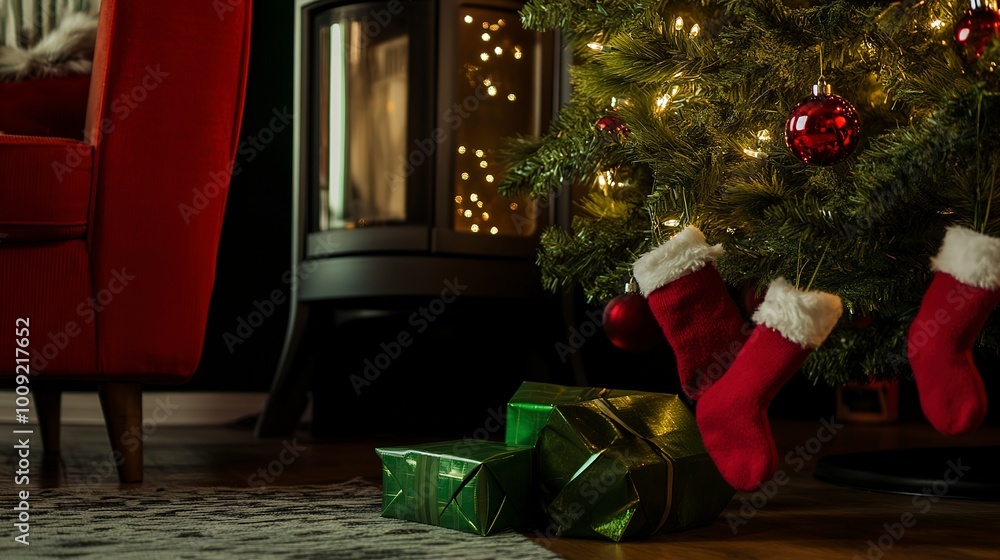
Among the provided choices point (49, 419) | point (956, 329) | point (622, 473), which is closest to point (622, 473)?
point (622, 473)

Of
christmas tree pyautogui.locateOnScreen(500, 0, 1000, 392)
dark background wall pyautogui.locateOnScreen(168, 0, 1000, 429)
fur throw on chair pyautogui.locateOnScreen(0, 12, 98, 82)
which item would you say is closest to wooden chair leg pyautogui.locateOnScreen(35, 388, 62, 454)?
fur throw on chair pyautogui.locateOnScreen(0, 12, 98, 82)

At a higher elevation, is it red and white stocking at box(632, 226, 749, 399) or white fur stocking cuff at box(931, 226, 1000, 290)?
white fur stocking cuff at box(931, 226, 1000, 290)

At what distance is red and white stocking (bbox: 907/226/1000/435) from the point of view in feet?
2.52

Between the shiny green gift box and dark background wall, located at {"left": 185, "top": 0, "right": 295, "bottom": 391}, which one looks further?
dark background wall, located at {"left": 185, "top": 0, "right": 295, "bottom": 391}

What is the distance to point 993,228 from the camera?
90 cm

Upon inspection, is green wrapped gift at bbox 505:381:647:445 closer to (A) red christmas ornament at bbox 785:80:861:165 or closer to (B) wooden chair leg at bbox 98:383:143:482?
(A) red christmas ornament at bbox 785:80:861:165

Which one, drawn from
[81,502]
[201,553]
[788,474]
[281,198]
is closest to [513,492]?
[201,553]

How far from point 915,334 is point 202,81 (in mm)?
911

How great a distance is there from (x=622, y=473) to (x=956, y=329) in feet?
1.01

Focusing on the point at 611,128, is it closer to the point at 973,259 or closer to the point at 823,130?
the point at 823,130

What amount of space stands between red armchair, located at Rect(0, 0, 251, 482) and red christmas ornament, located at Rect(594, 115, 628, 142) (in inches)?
→ 19.7

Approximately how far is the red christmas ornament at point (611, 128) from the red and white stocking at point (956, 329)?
446 millimetres

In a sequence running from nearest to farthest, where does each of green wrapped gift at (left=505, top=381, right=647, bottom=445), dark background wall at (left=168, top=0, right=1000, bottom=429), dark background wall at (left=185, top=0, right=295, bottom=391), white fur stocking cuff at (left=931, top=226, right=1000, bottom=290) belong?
white fur stocking cuff at (left=931, top=226, right=1000, bottom=290) < green wrapped gift at (left=505, top=381, right=647, bottom=445) < dark background wall at (left=168, top=0, right=1000, bottom=429) < dark background wall at (left=185, top=0, right=295, bottom=391)

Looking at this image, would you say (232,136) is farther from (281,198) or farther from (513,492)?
(281,198)
